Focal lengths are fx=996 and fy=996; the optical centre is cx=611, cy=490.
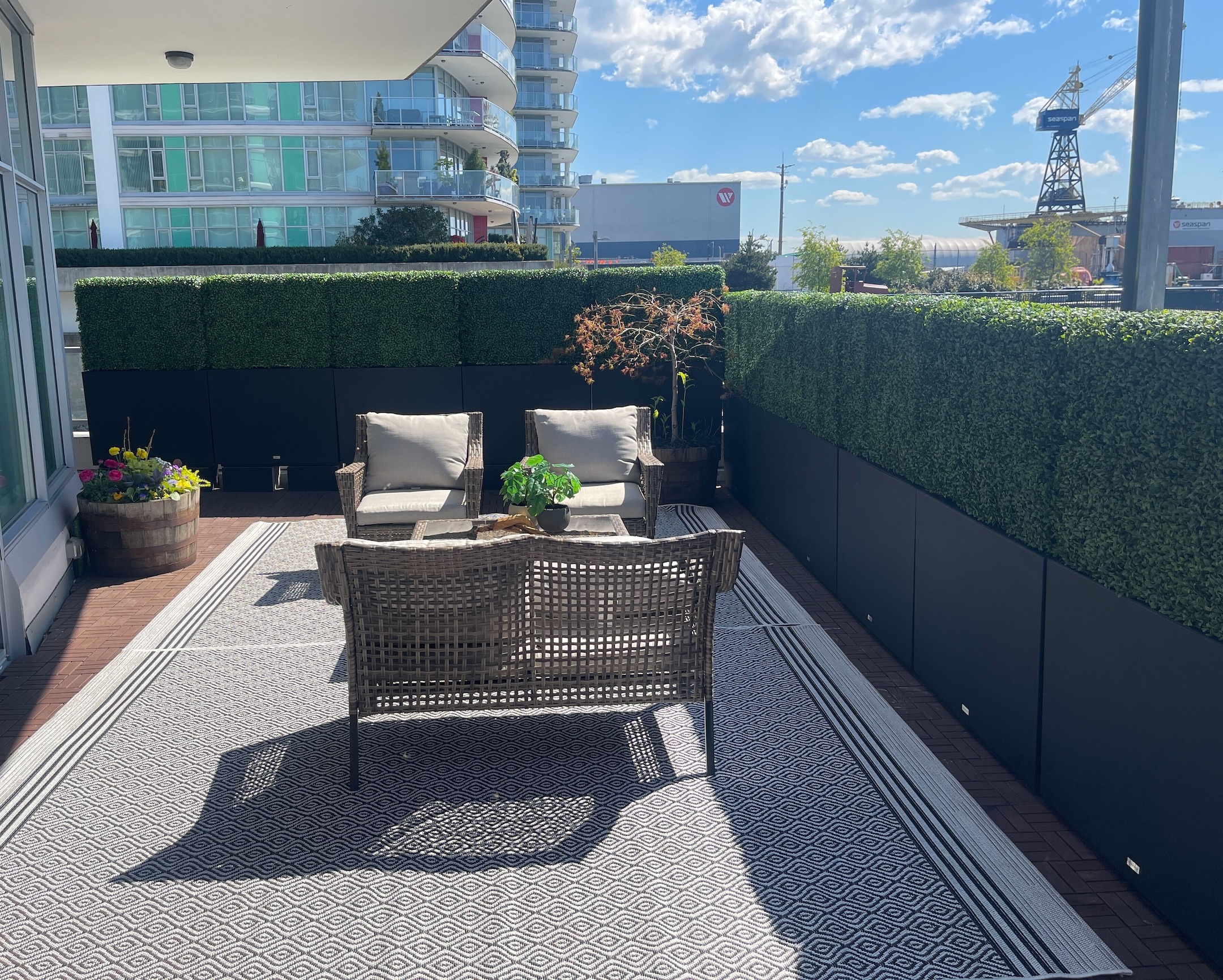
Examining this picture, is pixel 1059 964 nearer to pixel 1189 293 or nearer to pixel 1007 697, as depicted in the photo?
pixel 1007 697

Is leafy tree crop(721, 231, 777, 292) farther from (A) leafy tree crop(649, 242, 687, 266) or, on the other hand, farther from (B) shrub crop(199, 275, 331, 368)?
(B) shrub crop(199, 275, 331, 368)

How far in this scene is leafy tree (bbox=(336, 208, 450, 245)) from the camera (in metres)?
34.0

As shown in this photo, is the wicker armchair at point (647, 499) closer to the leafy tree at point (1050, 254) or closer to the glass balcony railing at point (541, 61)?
the glass balcony railing at point (541, 61)

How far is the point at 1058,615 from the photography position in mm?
3826

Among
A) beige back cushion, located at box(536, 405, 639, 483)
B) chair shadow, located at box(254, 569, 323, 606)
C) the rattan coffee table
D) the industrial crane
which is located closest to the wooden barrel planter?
A: chair shadow, located at box(254, 569, 323, 606)

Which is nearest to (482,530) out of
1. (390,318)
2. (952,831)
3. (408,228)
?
(952,831)

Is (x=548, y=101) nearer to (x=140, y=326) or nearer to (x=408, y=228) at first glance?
(x=408, y=228)

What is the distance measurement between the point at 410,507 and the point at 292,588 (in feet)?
3.59

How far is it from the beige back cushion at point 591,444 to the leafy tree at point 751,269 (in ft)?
129

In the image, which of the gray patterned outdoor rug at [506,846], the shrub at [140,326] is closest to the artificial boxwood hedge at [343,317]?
the shrub at [140,326]

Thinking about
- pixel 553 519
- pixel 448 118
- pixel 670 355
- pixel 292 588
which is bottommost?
pixel 292 588

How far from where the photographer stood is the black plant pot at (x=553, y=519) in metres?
6.16

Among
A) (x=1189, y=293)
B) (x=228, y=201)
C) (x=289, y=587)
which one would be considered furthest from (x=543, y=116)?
(x=289, y=587)

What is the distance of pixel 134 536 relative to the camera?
7391 millimetres
